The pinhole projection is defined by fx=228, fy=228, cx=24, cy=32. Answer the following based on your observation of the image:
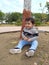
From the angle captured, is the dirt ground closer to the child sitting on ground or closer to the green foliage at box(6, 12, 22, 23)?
the child sitting on ground

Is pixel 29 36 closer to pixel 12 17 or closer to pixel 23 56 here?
pixel 23 56

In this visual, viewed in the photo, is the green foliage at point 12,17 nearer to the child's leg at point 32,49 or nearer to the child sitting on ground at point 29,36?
the child sitting on ground at point 29,36

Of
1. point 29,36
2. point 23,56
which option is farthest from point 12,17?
point 23,56

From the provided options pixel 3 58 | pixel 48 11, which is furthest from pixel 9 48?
pixel 48 11

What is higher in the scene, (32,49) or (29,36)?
(29,36)

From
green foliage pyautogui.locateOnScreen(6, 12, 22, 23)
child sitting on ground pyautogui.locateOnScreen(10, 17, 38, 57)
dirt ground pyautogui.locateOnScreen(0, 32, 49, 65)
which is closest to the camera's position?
dirt ground pyautogui.locateOnScreen(0, 32, 49, 65)

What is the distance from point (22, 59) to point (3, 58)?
44cm

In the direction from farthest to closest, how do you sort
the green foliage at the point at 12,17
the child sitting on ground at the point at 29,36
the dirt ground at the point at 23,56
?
the green foliage at the point at 12,17, the child sitting on ground at the point at 29,36, the dirt ground at the point at 23,56

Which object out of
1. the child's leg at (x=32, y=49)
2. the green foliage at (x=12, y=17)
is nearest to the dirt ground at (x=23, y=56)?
the child's leg at (x=32, y=49)

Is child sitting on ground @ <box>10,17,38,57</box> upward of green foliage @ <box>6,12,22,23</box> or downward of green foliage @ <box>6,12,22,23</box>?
upward

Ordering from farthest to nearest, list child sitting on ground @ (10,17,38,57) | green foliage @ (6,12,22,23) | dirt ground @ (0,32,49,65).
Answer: green foliage @ (6,12,22,23) < child sitting on ground @ (10,17,38,57) < dirt ground @ (0,32,49,65)

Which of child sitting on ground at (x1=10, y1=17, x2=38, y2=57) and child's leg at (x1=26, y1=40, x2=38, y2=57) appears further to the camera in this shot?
child sitting on ground at (x1=10, y1=17, x2=38, y2=57)

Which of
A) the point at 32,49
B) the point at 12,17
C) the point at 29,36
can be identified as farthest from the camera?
the point at 12,17

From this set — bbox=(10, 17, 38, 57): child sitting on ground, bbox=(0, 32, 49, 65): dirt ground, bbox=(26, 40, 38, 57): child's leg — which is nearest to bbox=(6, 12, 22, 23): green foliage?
bbox=(0, 32, 49, 65): dirt ground
